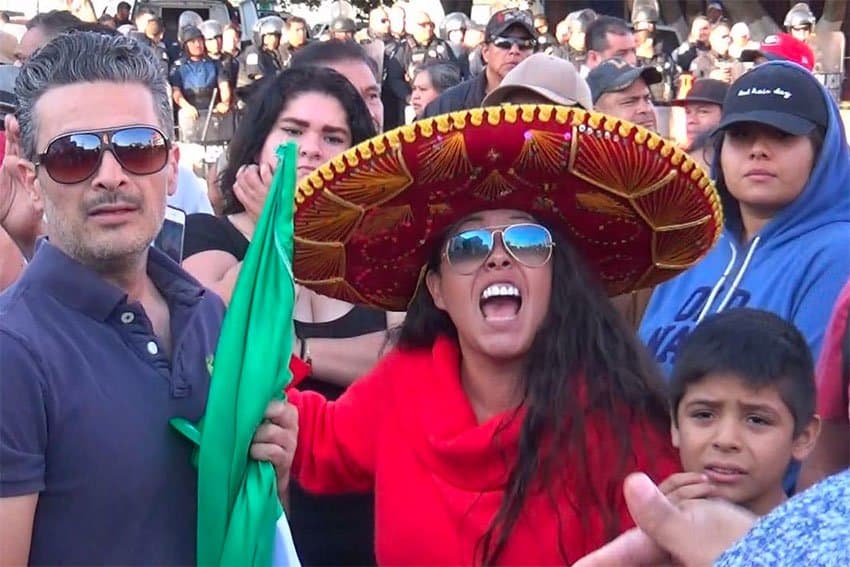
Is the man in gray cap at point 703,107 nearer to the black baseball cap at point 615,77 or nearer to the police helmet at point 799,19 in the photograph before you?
the black baseball cap at point 615,77

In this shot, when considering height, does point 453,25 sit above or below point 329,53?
above

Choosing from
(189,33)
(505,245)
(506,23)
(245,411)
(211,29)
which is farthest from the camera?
(211,29)

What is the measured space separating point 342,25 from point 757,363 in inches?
619

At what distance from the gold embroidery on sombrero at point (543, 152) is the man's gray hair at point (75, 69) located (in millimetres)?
700

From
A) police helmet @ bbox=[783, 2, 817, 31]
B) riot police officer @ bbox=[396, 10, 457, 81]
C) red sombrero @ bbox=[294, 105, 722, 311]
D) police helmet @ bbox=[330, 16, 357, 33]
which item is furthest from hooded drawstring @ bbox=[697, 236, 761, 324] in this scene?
police helmet @ bbox=[783, 2, 817, 31]

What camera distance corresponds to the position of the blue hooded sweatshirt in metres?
3.08

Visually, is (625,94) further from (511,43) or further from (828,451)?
(828,451)

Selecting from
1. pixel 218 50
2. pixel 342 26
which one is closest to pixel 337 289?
pixel 342 26

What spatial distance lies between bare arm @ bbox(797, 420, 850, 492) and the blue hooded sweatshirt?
227 mm

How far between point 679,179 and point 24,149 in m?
1.23

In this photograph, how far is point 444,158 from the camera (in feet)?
8.09

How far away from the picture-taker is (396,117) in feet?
33.8

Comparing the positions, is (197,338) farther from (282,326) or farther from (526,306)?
(526,306)

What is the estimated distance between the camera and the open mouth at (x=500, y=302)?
2.54m
